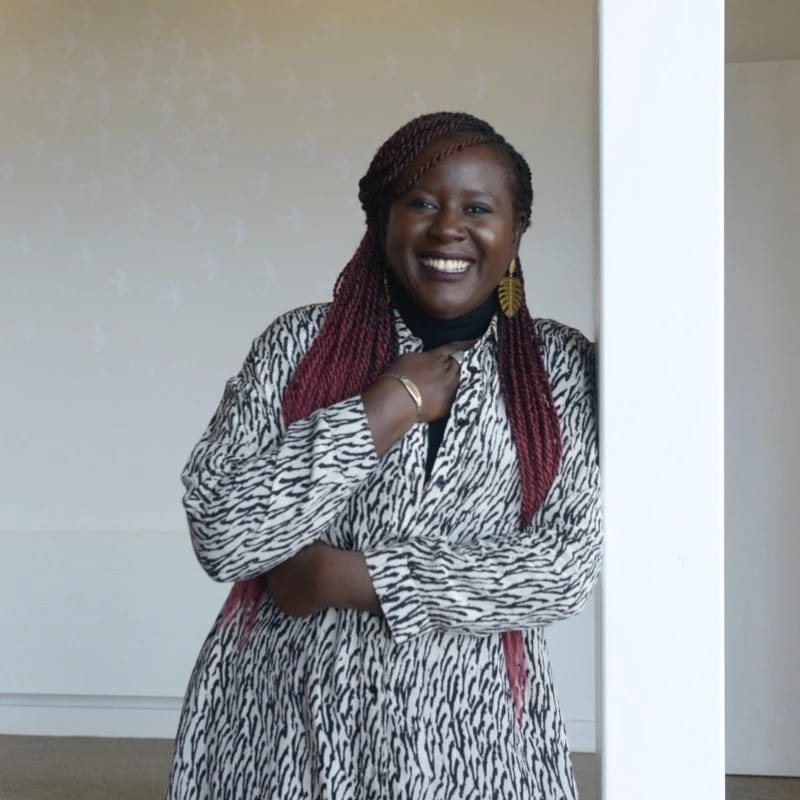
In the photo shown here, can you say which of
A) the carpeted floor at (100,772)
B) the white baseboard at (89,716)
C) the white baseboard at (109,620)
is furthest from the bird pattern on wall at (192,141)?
the carpeted floor at (100,772)

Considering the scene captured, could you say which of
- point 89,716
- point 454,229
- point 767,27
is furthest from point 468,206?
point 89,716

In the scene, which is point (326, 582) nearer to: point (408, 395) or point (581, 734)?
point (408, 395)

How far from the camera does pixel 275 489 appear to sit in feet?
4.99

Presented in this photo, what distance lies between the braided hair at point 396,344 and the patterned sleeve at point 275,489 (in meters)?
0.11

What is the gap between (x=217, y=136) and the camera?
4484 millimetres

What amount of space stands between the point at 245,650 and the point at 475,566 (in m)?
0.34

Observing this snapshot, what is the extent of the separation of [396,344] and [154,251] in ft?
9.77

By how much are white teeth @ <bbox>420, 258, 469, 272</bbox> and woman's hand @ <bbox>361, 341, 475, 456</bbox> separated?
0.11 m

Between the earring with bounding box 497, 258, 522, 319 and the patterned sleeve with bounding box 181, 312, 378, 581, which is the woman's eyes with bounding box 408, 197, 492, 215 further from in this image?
the patterned sleeve with bounding box 181, 312, 378, 581

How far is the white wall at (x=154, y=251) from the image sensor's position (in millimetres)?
4355

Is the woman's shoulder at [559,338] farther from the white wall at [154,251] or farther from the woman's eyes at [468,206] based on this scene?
the white wall at [154,251]

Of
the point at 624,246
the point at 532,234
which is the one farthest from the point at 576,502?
the point at 532,234

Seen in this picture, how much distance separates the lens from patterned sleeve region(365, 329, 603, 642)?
1518 millimetres

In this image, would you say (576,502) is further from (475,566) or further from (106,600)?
(106,600)
